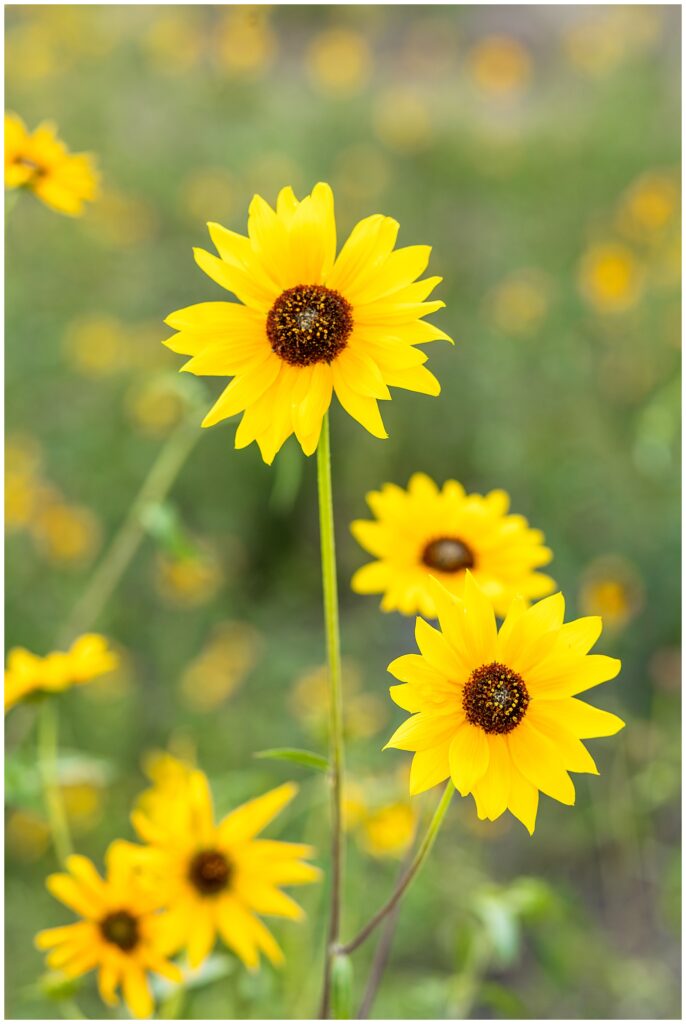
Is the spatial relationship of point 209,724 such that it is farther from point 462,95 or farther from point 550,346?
point 462,95

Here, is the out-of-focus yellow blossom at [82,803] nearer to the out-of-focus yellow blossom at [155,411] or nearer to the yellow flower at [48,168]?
the out-of-focus yellow blossom at [155,411]

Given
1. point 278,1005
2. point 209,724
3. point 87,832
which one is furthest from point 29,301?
point 278,1005

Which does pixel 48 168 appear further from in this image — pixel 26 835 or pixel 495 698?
pixel 26 835

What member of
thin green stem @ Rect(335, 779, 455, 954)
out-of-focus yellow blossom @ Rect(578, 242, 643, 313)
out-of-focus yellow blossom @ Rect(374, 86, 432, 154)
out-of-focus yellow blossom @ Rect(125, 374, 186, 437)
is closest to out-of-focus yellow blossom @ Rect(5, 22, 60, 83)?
out-of-focus yellow blossom @ Rect(374, 86, 432, 154)

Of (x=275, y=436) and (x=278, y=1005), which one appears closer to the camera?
(x=275, y=436)

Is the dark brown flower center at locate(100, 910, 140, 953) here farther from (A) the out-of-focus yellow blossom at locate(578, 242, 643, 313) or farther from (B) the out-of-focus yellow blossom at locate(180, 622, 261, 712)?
(A) the out-of-focus yellow blossom at locate(578, 242, 643, 313)

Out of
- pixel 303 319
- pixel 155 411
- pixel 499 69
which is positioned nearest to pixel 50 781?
pixel 303 319

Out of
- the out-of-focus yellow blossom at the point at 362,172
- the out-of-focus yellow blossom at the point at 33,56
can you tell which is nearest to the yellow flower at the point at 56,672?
the out-of-focus yellow blossom at the point at 362,172
